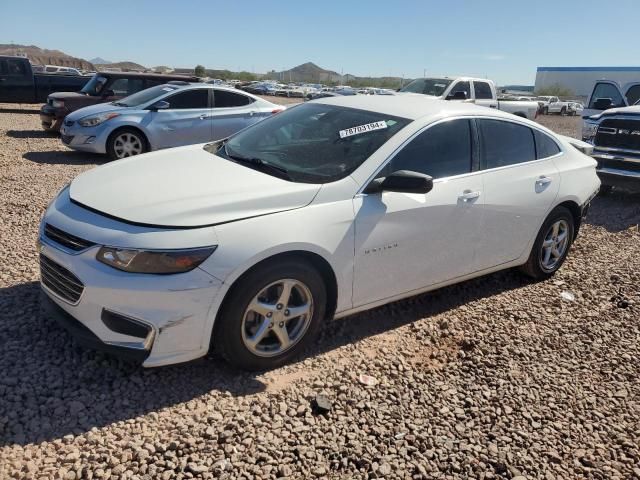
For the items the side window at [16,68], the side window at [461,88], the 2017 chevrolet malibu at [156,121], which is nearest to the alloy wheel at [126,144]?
the 2017 chevrolet malibu at [156,121]

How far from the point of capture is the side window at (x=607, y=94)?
10.8 metres

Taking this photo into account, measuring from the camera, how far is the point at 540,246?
16.0ft

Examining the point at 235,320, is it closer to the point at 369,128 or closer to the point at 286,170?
the point at 286,170

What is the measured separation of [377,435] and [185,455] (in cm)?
99

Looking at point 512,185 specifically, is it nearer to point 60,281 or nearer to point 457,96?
point 60,281

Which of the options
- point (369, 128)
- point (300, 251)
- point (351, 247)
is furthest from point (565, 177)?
point (300, 251)

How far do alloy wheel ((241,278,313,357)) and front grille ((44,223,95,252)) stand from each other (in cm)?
96

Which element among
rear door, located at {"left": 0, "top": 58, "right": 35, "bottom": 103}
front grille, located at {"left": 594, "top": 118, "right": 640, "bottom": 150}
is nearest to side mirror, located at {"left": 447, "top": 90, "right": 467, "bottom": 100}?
front grille, located at {"left": 594, "top": 118, "right": 640, "bottom": 150}

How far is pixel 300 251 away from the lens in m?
3.16

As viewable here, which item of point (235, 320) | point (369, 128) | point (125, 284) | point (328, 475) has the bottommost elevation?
point (328, 475)

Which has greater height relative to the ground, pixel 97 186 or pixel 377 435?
pixel 97 186

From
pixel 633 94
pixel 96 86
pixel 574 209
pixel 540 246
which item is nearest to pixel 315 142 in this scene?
pixel 540 246

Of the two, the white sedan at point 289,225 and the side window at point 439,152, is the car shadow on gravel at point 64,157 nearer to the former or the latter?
the white sedan at point 289,225

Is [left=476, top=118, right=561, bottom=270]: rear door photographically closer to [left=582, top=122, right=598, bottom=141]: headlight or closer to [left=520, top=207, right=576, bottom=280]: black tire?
[left=520, top=207, right=576, bottom=280]: black tire
